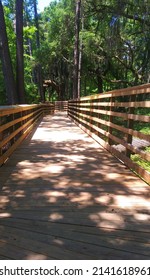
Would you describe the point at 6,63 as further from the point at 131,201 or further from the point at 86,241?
the point at 86,241

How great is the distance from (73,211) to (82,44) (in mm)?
20670

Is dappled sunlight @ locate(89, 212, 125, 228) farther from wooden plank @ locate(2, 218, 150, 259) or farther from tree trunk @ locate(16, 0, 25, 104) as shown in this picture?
tree trunk @ locate(16, 0, 25, 104)

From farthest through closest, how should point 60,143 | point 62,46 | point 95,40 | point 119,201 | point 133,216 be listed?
point 62,46
point 95,40
point 60,143
point 119,201
point 133,216

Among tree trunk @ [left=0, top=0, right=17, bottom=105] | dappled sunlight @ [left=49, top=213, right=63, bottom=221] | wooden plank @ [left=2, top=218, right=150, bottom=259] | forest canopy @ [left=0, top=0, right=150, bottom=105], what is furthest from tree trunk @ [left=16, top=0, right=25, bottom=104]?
wooden plank @ [left=2, top=218, right=150, bottom=259]

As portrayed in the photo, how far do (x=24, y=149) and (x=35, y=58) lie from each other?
78.4 feet

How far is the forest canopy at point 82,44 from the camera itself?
35.0 ft

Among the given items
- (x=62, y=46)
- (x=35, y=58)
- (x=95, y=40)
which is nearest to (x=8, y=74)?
(x=95, y=40)

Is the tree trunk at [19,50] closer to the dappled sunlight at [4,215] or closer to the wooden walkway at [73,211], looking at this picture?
the wooden walkway at [73,211]

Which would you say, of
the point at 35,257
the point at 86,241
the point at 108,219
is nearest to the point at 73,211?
the point at 108,219

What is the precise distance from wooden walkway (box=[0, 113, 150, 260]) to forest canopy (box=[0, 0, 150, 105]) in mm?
5853

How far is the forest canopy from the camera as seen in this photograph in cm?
1067

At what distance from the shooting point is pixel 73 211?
320 cm

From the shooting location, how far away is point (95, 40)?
21.3 meters
